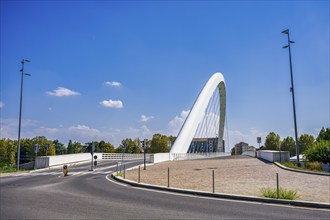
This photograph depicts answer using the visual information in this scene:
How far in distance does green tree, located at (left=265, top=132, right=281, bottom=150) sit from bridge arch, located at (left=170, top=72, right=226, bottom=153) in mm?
54338

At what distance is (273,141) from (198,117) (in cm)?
7770

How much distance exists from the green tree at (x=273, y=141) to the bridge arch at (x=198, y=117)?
178ft

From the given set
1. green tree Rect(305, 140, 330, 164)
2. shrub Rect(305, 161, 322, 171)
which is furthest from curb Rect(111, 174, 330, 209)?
green tree Rect(305, 140, 330, 164)

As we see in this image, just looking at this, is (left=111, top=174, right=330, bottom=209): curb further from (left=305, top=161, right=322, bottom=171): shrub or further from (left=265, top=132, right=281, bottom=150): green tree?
(left=265, top=132, right=281, bottom=150): green tree

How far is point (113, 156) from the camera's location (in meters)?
52.9

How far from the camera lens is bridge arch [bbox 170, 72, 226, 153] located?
46434 millimetres

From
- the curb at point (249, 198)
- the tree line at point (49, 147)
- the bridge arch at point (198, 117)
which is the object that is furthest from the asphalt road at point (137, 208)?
the tree line at point (49, 147)

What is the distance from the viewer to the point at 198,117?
5281 cm

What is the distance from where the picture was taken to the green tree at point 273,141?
119 meters

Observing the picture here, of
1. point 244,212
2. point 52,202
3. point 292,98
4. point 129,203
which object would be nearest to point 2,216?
point 52,202

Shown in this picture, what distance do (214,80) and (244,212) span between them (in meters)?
56.5

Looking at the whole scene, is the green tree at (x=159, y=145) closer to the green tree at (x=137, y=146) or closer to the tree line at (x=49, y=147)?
the tree line at (x=49, y=147)

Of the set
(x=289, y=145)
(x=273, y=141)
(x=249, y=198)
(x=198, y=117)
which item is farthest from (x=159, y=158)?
(x=289, y=145)

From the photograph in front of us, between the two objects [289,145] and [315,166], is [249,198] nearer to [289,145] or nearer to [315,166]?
[315,166]
